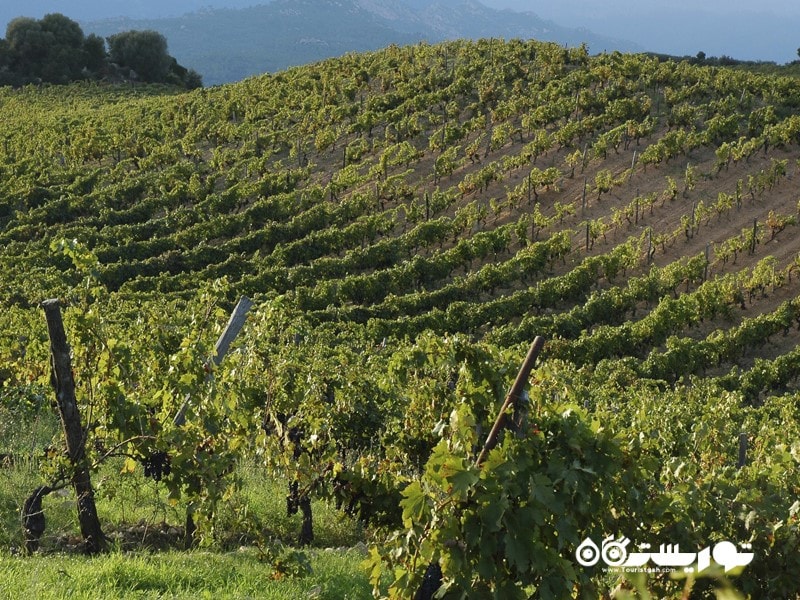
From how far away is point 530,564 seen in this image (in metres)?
4.50

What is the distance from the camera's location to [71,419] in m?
6.21

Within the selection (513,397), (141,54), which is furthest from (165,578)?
(141,54)

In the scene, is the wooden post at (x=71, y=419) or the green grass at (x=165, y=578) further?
the wooden post at (x=71, y=419)

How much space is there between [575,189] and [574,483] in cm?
2987

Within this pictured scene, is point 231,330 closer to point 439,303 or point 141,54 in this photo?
point 439,303

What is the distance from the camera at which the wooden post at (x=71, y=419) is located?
5.89 metres

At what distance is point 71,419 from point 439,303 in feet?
65.3

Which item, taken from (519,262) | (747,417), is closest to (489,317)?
(519,262)

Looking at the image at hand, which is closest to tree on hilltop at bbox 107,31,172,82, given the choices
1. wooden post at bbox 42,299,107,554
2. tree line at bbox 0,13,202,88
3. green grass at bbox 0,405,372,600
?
tree line at bbox 0,13,202,88

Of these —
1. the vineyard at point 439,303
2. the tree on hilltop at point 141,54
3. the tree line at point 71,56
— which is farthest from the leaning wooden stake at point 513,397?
the tree on hilltop at point 141,54

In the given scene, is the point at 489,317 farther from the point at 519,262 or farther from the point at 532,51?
the point at 532,51

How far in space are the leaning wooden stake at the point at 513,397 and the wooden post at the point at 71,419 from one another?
3324 millimetres

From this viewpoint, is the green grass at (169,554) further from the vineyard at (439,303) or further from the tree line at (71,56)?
the tree line at (71,56)

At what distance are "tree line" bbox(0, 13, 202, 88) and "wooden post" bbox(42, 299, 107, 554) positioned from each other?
6780 centimetres
